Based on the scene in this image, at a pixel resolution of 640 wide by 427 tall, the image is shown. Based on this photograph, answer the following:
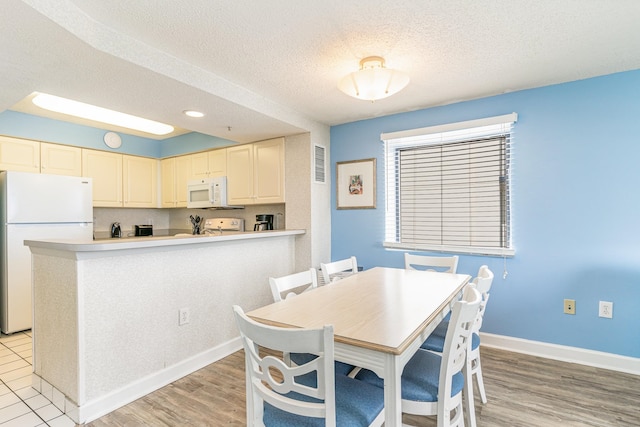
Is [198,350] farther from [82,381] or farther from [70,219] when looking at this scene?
[70,219]

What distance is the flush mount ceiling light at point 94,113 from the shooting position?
10.1ft

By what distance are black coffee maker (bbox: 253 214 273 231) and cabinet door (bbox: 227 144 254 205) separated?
0.23 meters

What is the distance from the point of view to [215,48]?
195 cm

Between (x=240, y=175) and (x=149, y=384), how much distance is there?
7.91 ft

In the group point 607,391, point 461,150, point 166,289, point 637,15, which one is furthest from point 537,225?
point 166,289

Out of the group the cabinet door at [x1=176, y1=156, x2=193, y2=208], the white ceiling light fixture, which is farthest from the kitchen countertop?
the cabinet door at [x1=176, y1=156, x2=193, y2=208]

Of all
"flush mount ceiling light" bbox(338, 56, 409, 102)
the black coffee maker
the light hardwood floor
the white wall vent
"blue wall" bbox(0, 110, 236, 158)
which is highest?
"blue wall" bbox(0, 110, 236, 158)

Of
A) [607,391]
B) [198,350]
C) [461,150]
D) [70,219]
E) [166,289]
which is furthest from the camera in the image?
[70,219]

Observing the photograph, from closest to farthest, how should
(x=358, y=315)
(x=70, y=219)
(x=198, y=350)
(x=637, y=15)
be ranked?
(x=358, y=315) → (x=637, y=15) → (x=198, y=350) → (x=70, y=219)

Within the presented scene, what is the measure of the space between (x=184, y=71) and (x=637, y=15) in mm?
2688

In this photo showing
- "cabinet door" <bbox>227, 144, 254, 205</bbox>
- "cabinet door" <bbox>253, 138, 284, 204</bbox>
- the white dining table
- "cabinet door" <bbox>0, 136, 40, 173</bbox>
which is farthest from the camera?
"cabinet door" <bbox>227, 144, 254, 205</bbox>

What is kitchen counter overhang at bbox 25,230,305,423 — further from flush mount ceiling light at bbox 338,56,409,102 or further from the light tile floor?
flush mount ceiling light at bbox 338,56,409,102

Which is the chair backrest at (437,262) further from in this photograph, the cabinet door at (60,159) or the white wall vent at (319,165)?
the cabinet door at (60,159)

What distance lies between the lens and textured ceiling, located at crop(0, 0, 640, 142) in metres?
1.57
